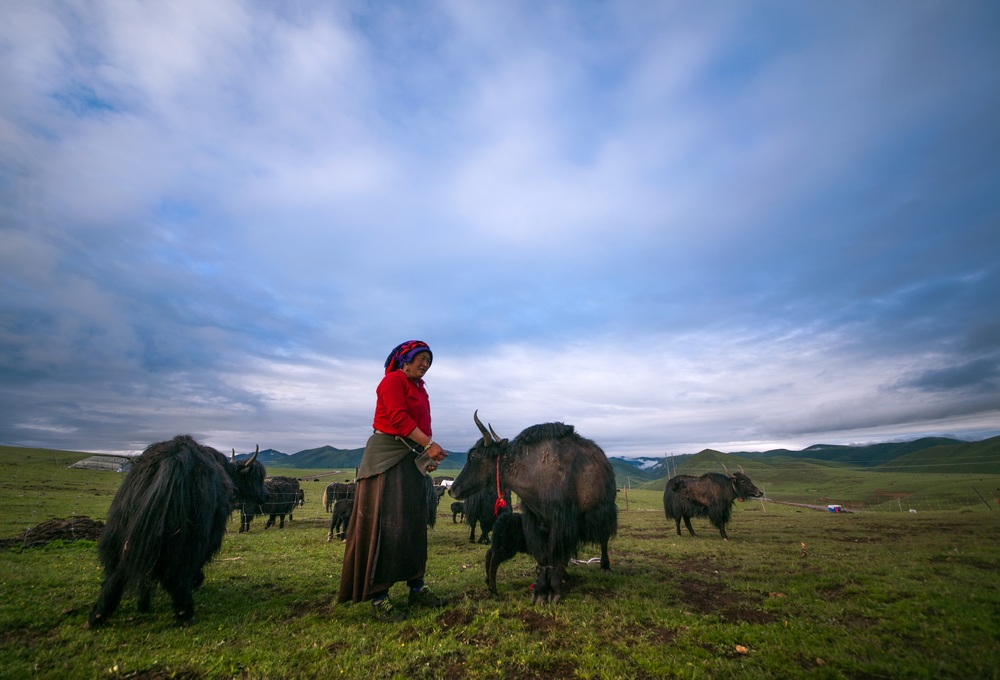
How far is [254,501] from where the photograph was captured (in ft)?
30.0

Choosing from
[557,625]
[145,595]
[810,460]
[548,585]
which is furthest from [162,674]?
[810,460]

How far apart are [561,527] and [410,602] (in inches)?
83.1

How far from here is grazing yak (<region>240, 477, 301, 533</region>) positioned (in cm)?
1383

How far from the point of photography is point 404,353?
526cm

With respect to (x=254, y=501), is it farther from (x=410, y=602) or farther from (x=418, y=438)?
(x=418, y=438)

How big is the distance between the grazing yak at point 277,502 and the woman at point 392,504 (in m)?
11.5

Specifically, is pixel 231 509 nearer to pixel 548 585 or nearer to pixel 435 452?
pixel 435 452

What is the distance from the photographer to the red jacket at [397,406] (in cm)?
473

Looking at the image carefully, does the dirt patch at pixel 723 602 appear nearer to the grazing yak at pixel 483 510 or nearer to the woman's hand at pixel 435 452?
the woman's hand at pixel 435 452

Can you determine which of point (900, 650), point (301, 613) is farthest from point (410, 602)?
point (900, 650)

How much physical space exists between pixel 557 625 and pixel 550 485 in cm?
162

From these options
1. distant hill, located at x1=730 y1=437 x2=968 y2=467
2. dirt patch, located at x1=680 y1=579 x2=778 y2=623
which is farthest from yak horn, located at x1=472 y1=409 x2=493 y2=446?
distant hill, located at x1=730 y1=437 x2=968 y2=467

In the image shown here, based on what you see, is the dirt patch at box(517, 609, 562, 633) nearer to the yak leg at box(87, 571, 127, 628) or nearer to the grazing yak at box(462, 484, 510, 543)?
the yak leg at box(87, 571, 127, 628)

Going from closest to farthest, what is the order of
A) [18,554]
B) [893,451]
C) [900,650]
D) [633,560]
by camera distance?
[900,650], [18,554], [633,560], [893,451]
